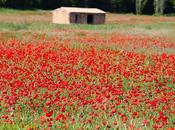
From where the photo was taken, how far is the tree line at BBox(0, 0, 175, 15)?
9506 cm

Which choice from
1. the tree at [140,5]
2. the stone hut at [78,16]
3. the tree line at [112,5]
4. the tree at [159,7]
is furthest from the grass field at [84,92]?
the tree at [159,7]

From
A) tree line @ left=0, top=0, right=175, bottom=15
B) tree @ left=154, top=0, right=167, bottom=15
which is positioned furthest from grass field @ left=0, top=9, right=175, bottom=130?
tree @ left=154, top=0, right=167, bottom=15

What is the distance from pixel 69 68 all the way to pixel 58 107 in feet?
20.8

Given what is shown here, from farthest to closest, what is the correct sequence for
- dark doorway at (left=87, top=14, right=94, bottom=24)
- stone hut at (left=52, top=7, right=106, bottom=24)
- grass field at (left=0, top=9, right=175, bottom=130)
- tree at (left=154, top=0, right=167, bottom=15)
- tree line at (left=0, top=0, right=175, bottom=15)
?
tree at (left=154, top=0, right=167, bottom=15), tree line at (left=0, top=0, right=175, bottom=15), dark doorway at (left=87, top=14, right=94, bottom=24), stone hut at (left=52, top=7, right=106, bottom=24), grass field at (left=0, top=9, right=175, bottom=130)

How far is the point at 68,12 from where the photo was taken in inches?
2515

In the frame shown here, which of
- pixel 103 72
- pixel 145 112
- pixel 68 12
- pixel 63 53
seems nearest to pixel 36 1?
pixel 68 12

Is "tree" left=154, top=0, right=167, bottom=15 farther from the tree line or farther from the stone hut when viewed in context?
the stone hut

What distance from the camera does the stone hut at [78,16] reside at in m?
64.3

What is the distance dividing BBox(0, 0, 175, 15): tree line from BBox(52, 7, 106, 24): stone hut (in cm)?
2685

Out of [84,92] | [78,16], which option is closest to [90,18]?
[78,16]

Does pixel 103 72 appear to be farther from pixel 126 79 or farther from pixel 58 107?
pixel 58 107

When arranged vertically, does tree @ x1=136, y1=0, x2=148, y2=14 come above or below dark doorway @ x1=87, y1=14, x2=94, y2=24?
above

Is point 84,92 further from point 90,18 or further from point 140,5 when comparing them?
point 140,5

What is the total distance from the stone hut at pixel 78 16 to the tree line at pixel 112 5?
26848mm
